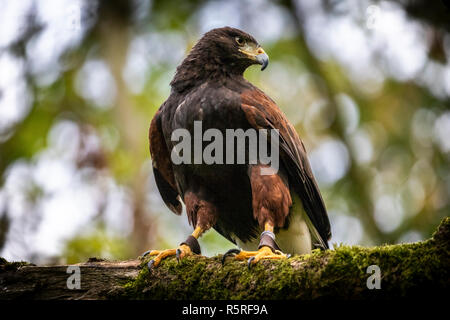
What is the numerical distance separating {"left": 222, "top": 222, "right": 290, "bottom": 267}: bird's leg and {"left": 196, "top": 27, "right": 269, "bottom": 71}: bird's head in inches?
86.4

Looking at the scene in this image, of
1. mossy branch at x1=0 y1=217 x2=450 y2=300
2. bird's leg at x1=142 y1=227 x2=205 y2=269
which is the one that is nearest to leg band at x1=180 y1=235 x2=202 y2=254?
bird's leg at x1=142 y1=227 x2=205 y2=269

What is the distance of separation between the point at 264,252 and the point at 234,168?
1293 mm

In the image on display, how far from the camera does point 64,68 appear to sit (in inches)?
397

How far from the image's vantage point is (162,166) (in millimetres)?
6137

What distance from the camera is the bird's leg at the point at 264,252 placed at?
413 centimetres

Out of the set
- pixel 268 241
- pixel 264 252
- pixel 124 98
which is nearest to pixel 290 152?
pixel 268 241

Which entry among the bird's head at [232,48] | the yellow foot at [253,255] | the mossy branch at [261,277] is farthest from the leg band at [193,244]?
the bird's head at [232,48]

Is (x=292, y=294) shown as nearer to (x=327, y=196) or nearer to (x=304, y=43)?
(x=327, y=196)

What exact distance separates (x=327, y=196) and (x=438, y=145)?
2.28 metres

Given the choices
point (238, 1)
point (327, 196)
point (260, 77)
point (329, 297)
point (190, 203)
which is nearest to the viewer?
point (329, 297)

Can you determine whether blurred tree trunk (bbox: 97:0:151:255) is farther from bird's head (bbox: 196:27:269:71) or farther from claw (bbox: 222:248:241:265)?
claw (bbox: 222:248:241:265)

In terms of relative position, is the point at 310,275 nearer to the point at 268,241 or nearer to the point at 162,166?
the point at 268,241

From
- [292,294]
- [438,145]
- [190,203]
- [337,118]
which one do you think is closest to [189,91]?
[190,203]

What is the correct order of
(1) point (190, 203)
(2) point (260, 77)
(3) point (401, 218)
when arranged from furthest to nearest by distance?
(2) point (260, 77) < (3) point (401, 218) < (1) point (190, 203)
